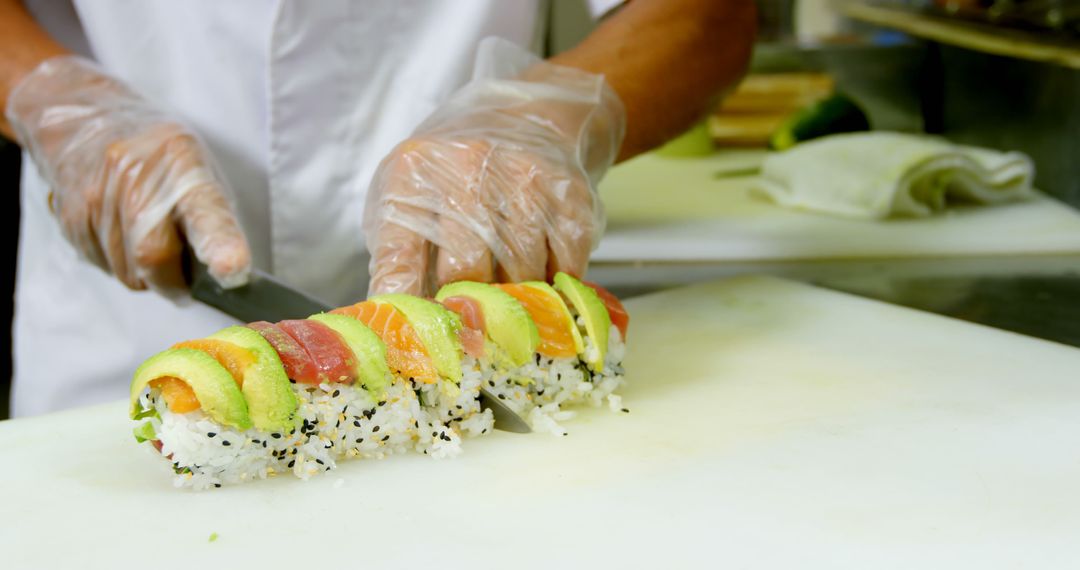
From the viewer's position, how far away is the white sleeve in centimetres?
210

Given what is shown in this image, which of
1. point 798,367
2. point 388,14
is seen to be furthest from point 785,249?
point 388,14

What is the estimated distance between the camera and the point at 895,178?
2729 millimetres

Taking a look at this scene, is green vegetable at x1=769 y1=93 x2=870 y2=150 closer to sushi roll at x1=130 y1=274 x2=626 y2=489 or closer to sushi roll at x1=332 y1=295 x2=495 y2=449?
sushi roll at x1=130 y1=274 x2=626 y2=489

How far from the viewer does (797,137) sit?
3.51 metres

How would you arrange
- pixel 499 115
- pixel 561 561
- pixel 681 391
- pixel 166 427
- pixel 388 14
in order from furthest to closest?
pixel 388 14 < pixel 499 115 < pixel 681 391 < pixel 166 427 < pixel 561 561

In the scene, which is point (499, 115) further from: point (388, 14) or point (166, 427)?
point (166, 427)

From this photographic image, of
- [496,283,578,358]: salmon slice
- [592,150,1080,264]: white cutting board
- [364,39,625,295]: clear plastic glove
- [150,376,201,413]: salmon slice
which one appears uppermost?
[364,39,625,295]: clear plastic glove

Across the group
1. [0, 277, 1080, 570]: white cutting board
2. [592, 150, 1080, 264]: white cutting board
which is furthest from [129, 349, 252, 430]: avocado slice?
[592, 150, 1080, 264]: white cutting board

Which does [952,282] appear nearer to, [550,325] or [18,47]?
[550,325]

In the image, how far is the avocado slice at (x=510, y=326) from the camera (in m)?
1.41

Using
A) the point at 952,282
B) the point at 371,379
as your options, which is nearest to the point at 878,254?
the point at 952,282

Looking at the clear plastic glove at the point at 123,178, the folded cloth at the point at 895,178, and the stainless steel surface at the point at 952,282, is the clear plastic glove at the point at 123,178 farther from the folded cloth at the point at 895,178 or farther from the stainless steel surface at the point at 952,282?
the folded cloth at the point at 895,178

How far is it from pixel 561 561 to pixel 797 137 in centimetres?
263

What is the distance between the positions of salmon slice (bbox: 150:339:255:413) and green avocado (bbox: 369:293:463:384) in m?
0.21
